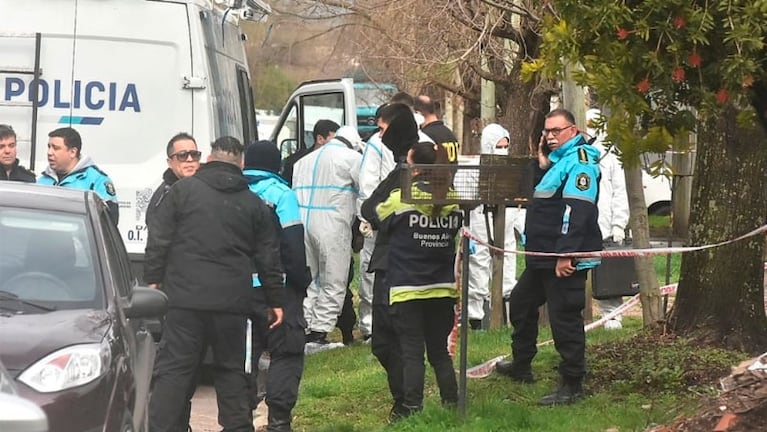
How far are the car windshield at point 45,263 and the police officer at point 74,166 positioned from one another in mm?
2666

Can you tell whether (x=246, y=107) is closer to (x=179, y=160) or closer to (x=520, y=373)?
(x=179, y=160)

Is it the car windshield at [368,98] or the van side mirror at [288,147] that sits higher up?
the car windshield at [368,98]

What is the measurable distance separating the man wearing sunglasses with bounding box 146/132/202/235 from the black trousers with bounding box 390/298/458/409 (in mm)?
1976

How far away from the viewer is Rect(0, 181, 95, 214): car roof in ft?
22.6

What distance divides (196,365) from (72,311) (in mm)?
1366

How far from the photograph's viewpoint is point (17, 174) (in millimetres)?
9930

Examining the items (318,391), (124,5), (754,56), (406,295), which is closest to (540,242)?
(406,295)

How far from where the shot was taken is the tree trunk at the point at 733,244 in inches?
354

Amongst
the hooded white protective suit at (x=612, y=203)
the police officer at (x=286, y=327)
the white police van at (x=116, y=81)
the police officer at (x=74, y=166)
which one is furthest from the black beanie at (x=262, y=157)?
the hooded white protective suit at (x=612, y=203)

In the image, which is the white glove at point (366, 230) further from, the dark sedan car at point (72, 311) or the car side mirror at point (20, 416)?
the car side mirror at point (20, 416)

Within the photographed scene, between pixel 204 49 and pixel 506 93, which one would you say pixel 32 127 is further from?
pixel 506 93

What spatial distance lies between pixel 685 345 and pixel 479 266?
4.20 metres

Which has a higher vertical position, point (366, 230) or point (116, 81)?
point (116, 81)

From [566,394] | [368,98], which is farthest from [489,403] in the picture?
[368,98]
